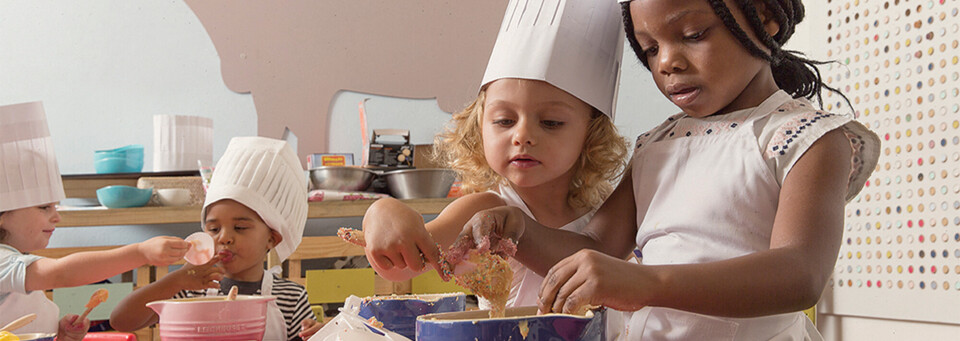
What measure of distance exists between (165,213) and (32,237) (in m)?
0.45

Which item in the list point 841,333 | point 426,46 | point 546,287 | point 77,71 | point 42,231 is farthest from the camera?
point 426,46

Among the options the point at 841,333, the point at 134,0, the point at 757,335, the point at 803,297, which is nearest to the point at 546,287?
the point at 803,297

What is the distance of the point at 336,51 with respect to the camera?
2484 millimetres

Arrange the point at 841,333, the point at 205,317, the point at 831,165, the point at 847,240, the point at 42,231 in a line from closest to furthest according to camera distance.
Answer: the point at 831,165 → the point at 205,317 → the point at 42,231 → the point at 847,240 → the point at 841,333

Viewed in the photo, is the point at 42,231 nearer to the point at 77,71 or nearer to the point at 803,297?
the point at 77,71

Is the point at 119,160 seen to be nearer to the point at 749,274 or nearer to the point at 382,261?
the point at 382,261

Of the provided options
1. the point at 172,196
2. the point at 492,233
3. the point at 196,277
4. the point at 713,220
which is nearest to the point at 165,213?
the point at 172,196

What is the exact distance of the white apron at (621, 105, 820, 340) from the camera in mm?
742

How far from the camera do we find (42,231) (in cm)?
158

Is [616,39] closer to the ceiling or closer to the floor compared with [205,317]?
closer to the ceiling

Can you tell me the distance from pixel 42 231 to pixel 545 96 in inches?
49.7

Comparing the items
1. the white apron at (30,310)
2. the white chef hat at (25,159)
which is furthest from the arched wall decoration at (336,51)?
the white apron at (30,310)

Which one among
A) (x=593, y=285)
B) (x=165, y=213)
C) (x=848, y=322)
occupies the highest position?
(x=593, y=285)

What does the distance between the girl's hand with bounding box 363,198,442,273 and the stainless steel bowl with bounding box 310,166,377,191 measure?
1.45 meters
